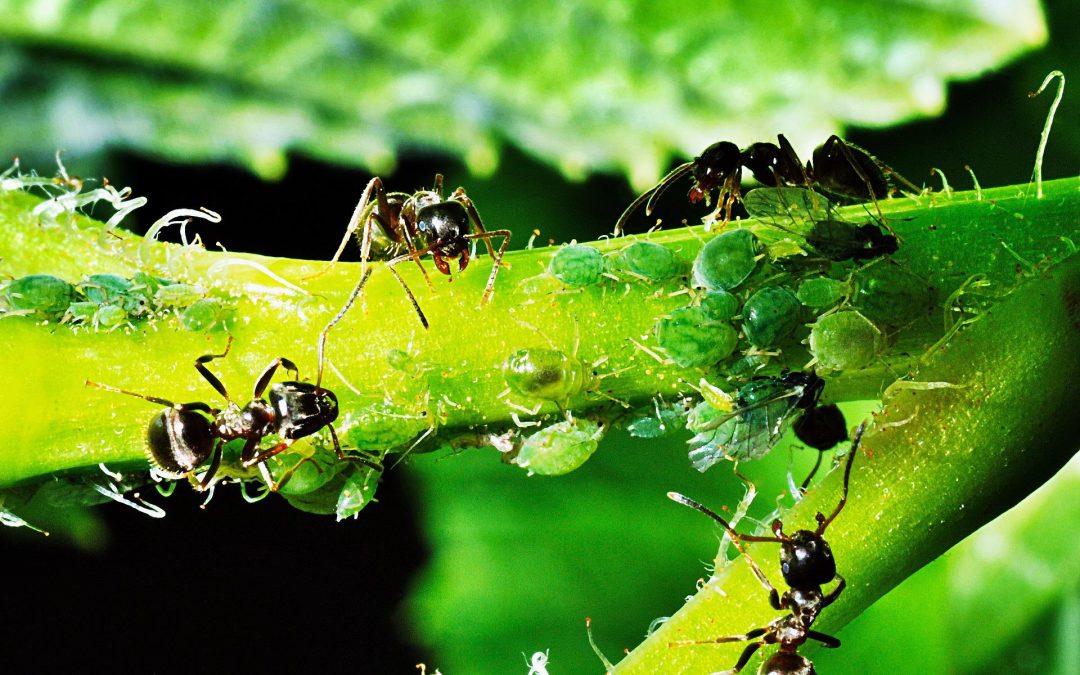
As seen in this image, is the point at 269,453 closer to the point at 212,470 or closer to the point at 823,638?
the point at 212,470

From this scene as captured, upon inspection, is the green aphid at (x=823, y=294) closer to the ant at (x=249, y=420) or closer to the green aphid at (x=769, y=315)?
the green aphid at (x=769, y=315)

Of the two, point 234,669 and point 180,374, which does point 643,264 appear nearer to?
point 180,374

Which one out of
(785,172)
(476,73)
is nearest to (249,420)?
(785,172)

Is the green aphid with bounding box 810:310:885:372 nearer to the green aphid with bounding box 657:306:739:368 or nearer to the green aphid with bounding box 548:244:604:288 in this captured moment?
the green aphid with bounding box 657:306:739:368

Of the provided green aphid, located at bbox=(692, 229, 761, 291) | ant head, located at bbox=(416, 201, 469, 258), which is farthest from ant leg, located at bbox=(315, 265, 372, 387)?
green aphid, located at bbox=(692, 229, 761, 291)

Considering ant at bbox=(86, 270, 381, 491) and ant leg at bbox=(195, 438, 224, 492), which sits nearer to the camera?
ant at bbox=(86, 270, 381, 491)

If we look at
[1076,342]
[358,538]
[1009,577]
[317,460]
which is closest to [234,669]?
[358,538]

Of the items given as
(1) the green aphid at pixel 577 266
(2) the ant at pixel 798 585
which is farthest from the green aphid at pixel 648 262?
(2) the ant at pixel 798 585
